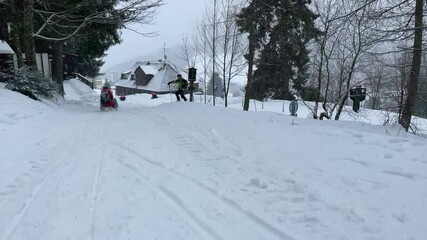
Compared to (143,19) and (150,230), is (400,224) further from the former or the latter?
(143,19)

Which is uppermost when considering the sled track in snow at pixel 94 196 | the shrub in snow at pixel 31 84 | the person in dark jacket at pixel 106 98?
the shrub in snow at pixel 31 84

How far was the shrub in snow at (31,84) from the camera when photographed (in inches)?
537

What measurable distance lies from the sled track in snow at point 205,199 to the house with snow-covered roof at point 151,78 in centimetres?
5305

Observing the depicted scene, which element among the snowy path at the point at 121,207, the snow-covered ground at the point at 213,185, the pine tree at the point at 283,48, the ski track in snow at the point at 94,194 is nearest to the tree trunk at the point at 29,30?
the snow-covered ground at the point at 213,185

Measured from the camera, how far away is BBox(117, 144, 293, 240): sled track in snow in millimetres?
3602

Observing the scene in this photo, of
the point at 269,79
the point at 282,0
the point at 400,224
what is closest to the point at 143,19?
the point at 282,0

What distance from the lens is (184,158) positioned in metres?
6.25

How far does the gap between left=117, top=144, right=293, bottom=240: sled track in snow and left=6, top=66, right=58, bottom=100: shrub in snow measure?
10096 millimetres

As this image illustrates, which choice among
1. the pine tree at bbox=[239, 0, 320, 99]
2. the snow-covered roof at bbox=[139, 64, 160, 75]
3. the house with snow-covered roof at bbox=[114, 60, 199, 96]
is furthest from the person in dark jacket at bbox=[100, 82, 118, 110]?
the snow-covered roof at bbox=[139, 64, 160, 75]

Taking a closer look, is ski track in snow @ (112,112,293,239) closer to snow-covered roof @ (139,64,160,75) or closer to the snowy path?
the snowy path

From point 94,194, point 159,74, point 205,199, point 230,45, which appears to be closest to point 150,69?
point 159,74

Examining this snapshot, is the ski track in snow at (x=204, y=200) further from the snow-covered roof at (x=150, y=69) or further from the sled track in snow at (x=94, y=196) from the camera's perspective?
the snow-covered roof at (x=150, y=69)

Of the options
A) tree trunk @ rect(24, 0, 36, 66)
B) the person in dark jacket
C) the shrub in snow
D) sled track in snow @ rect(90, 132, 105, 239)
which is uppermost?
tree trunk @ rect(24, 0, 36, 66)

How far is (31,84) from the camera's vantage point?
14.1 meters
